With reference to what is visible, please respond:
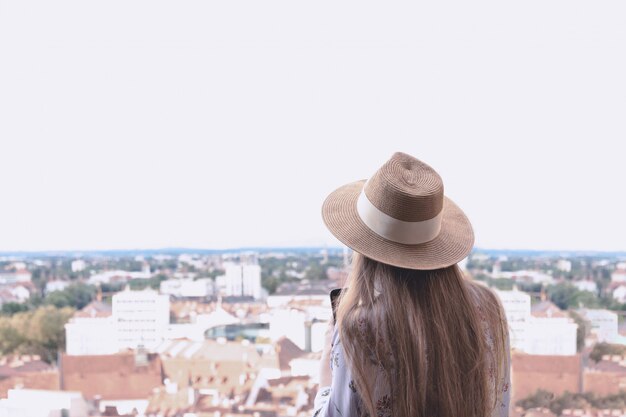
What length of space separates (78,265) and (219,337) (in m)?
Answer: 0.97

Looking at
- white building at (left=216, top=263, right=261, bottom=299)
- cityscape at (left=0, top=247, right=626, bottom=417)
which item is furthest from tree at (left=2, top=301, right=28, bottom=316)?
white building at (left=216, top=263, right=261, bottom=299)

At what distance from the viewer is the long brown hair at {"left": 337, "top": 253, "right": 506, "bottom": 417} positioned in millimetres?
709

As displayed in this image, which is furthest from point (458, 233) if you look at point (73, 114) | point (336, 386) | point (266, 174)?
point (73, 114)

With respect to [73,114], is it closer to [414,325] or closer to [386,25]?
[386,25]

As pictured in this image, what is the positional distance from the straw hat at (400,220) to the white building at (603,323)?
213cm

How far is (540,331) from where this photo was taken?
253 cm

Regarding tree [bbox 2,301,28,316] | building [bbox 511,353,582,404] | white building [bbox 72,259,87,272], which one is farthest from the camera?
white building [bbox 72,259,87,272]

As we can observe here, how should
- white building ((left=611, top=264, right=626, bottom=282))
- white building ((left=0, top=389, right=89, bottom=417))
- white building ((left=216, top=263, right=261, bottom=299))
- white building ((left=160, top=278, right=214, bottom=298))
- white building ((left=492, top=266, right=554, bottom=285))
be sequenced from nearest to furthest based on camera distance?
1. white building ((left=0, top=389, right=89, bottom=417))
2. white building ((left=611, top=264, right=626, bottom=282))
3. white building ((left=492, top=266, right=554, bottom=285))
4. white building ((left=160, top=278, right=214, bottom=298))
5. white building ((left=216, top=263, right=261, bottom=299))

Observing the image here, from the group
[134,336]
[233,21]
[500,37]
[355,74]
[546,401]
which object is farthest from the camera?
[233,21]

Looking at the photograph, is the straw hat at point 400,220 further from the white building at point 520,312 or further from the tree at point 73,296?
the tree at point 73,296

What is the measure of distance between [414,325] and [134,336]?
2.32 meters

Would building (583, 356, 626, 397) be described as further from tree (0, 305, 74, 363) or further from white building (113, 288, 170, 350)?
tree (0, 305, 74, 363)

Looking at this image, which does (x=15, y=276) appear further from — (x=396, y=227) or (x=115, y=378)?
(x=396, y=227)

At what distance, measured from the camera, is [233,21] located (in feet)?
11.0
